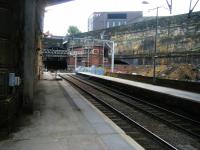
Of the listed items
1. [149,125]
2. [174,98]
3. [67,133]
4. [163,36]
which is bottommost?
[149,125]

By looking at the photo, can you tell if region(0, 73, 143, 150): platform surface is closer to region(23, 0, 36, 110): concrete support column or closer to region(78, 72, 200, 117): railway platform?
region(23, 0, 36, 110): concrete support column

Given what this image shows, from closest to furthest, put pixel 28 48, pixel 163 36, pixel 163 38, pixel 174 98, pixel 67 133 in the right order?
pixel 67 133
pixel 28 48
pixel 174 98
pixel 163 38
pixel 163 36

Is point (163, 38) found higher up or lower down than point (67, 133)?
higher up

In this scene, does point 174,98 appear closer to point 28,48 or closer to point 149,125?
point 149,125

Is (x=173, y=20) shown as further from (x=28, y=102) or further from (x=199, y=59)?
(x=28, y=102)

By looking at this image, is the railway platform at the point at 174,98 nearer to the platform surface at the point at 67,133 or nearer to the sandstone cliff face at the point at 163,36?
the platform surface at the point at 67,133

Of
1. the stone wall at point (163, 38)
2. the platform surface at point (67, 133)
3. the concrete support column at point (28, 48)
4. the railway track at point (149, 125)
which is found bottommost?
the railway track at point (149, 125)

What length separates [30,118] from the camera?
1266 centimetres

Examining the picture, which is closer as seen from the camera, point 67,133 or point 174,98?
point 67,133

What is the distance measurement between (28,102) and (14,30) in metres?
2.77

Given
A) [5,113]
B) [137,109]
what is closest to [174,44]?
[137,109]

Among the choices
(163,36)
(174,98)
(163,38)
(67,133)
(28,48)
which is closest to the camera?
(67,133)

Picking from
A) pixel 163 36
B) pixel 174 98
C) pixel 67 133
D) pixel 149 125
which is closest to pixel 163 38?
pixel 163 36

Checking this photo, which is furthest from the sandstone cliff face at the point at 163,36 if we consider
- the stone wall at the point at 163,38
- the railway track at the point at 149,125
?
the railway track at the point at 149,125
